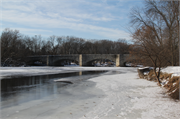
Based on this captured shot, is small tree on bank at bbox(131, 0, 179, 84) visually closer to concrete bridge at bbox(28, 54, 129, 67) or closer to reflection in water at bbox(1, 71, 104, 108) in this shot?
reflection in water at bbox(1, 71, 104, 108)

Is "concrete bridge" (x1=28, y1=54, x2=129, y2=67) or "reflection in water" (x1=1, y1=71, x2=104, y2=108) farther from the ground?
"concrete bridge" (x1=28, y1=54, x2=129, y2=67)

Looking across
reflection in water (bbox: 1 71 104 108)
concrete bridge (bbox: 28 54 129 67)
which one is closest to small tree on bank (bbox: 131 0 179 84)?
reflection in water (bbox: 1 71 104 108)

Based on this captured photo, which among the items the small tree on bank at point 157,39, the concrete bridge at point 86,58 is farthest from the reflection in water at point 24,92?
the concrete bridge at point 86,58

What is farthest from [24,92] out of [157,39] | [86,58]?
[86,58]

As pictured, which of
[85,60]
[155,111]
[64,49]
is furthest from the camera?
[64,49]

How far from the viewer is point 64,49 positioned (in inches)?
3263

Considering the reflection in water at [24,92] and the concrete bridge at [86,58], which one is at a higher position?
the concrete bridge at [86,58]

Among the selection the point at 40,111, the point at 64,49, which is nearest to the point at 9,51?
the point at 64,49

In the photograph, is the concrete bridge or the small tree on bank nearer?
the small tree on bank

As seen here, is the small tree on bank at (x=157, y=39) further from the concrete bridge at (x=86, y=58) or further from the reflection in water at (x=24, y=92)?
the concrete bridge at (x=86, y=58)

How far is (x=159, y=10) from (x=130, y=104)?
14.7m

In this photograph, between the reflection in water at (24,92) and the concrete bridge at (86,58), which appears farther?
the concrete bridge at (86,58)

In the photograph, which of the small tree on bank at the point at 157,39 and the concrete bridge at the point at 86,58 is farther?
the concrete bridge at the point at 86,58

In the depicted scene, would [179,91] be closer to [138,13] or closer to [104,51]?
[138,13]
